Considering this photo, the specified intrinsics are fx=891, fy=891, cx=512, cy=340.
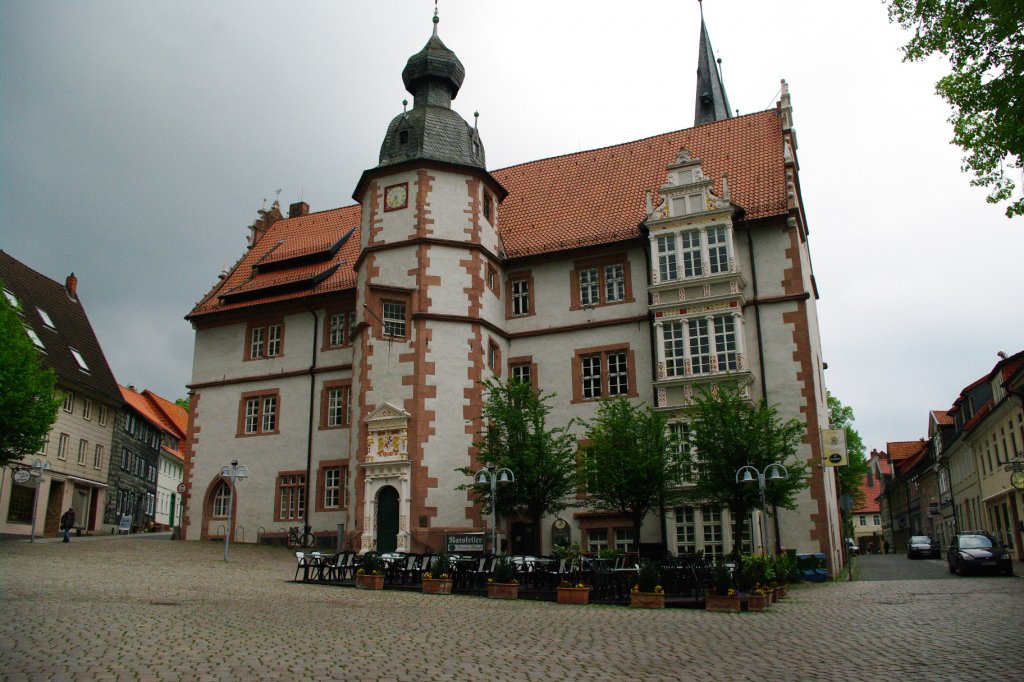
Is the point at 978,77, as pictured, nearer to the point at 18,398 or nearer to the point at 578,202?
the point at 578,202

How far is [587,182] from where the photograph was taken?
37844 mm

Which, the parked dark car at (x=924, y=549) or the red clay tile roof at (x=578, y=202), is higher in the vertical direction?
the red clay tile roof at (x=578, y=202)

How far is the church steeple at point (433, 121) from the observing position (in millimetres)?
33625

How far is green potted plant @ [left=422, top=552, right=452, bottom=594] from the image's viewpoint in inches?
806

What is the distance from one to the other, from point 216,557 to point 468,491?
27.6ft

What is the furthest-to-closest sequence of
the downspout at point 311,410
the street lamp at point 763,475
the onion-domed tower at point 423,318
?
1. the downspout at point 311,410
2. the onion-domed tower at point 423,318
3. the street lamp at point 763,475

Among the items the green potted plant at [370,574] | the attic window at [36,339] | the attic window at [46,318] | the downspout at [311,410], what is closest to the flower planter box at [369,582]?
the green potted plant at [370,574]

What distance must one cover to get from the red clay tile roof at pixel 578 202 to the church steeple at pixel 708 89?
625 inches

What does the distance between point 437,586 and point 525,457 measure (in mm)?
6752

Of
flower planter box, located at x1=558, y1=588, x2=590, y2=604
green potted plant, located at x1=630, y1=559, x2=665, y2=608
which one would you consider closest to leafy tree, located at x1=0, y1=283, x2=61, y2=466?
flower planter box, located at x1=558, y1=588, x2=590, y2=604

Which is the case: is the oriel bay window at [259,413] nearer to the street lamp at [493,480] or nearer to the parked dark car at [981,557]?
the street lamp at [493,480]

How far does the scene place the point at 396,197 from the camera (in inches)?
1304

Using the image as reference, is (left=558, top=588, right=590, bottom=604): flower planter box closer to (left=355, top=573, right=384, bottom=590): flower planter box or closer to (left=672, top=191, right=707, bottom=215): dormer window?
(left=355, top=573, right=384, bottom=590): flower planter box

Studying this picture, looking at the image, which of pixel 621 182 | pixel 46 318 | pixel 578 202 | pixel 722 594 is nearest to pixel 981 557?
pixel 722 594
